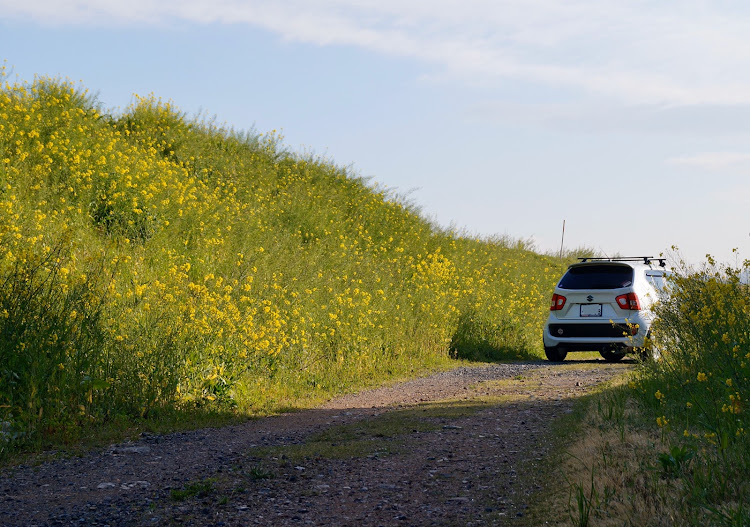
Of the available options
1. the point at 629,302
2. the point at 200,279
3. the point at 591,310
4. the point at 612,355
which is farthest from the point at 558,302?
the point at 200,279

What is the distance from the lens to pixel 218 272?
44.8 ft

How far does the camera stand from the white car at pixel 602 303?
14297 millimetres

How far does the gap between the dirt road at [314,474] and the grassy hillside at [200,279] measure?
3.76 ft

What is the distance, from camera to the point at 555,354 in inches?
637

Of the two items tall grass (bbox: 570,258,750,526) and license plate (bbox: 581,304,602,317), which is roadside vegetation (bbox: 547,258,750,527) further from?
license plate (bbox: 581,304,602,317)

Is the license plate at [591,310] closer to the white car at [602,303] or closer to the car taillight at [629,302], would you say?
the white car at [602,303]

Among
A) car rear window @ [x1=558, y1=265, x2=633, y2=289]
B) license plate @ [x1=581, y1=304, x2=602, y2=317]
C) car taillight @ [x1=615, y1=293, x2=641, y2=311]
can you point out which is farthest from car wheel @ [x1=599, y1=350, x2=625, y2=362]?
car rear window @ [x1=558, y1=265, x2=633, y2=289]

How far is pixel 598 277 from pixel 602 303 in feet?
A: 1.74

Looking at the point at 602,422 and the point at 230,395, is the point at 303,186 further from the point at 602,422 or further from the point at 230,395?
the point at 602,422

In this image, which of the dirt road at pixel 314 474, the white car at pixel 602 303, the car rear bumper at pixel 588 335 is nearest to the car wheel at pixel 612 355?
the white car at pixel 602 303

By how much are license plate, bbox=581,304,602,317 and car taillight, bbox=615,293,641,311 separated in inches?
16.0

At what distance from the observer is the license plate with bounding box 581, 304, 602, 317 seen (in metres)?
14.6

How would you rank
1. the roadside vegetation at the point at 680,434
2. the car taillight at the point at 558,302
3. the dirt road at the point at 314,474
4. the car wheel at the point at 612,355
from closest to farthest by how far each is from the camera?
the roadside vegetation at the point at 680,434
the dirt road at the point at 314,474
the car taillight at the point at 558,302
the car wheel at the point at 612,355

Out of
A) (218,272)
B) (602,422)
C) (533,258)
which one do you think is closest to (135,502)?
(602,422)
